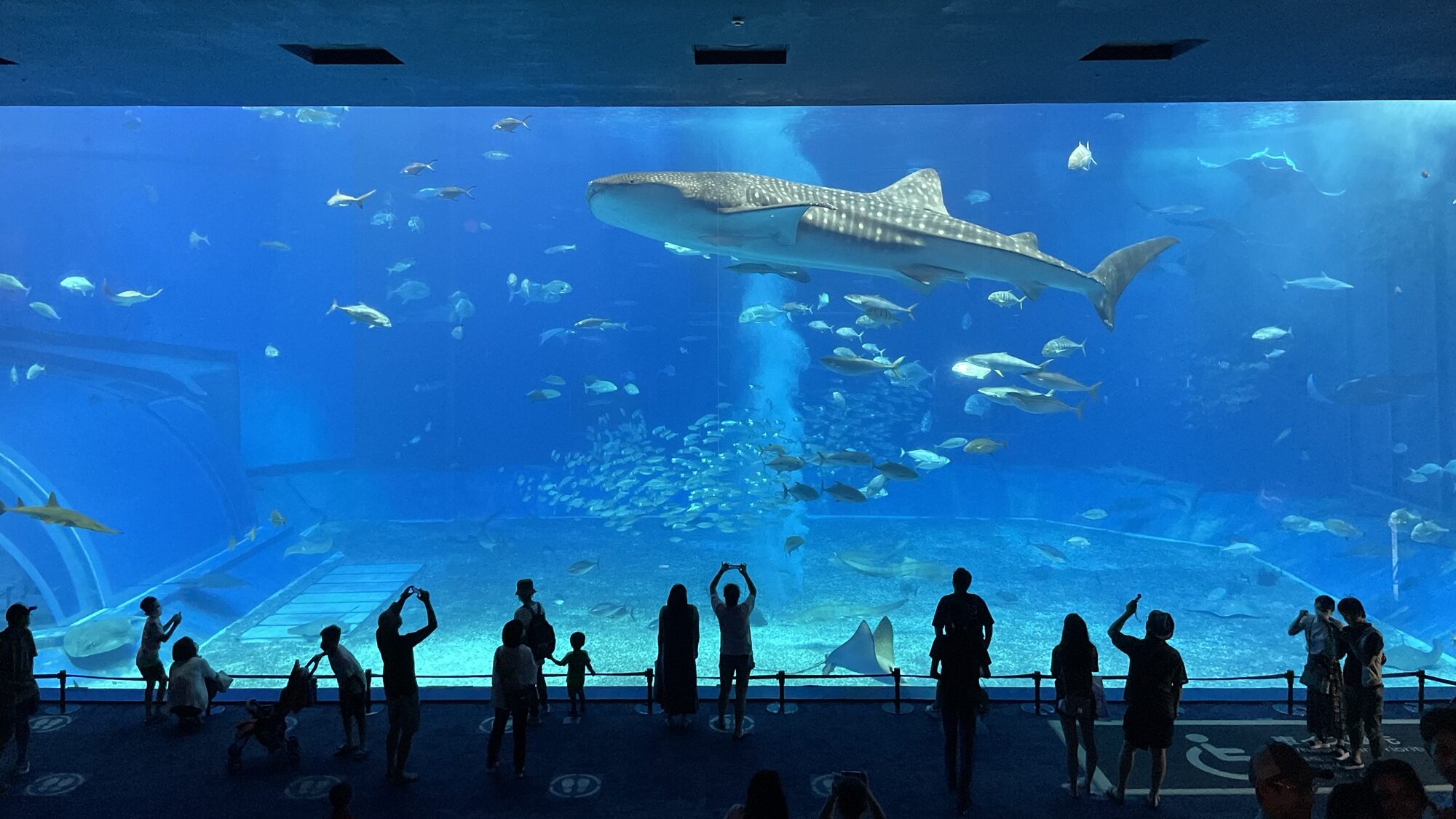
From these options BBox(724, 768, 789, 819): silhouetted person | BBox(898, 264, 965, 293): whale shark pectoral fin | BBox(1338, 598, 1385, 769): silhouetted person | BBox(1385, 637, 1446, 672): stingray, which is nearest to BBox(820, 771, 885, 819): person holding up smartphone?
BBox(724, 768, 789, 819): silhouetted person

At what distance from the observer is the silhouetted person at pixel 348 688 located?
4.63 metres

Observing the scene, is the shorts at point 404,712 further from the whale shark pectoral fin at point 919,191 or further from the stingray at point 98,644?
the stingray at point 98,644

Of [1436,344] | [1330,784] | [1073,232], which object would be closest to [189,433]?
[1330,784]

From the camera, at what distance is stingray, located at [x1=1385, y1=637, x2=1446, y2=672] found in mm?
11586

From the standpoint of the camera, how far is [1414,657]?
Result: 39.2ft

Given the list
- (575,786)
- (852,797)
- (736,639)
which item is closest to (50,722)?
(575,786)

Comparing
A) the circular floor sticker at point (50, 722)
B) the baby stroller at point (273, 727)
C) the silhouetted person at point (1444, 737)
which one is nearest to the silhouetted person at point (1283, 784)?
the silhouetted person at point (1444, 737)

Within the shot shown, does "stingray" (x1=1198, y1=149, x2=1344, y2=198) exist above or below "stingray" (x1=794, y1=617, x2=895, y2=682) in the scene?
above

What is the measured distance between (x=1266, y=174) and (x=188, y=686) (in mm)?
40199

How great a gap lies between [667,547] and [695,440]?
349 inches

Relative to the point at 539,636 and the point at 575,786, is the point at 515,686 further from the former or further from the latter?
the point at 539,636

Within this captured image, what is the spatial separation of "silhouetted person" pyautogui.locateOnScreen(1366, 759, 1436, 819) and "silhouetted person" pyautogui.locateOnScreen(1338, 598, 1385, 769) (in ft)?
9.89

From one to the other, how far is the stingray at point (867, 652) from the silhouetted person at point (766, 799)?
554 cm

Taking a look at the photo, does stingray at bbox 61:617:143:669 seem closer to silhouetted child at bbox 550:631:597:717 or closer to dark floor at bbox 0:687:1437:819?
dark floor at bbox 0:687:1437:819
